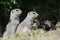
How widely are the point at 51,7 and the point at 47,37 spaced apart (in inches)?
197

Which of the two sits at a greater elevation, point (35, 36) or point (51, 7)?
point (51, 7)

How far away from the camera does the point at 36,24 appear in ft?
41.3

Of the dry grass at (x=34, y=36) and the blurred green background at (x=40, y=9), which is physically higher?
the blurred green background at (x=40, y=9)

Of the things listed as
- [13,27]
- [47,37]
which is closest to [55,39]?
[47,37]

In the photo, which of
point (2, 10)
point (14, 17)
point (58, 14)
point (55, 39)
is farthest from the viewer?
point (58, 14)

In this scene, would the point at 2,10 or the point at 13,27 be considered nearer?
the point at 13,27

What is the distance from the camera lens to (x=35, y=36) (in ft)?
32.9

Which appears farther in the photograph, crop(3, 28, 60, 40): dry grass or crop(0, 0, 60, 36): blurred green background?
crop(0, 0, 60, 36): blurred green background

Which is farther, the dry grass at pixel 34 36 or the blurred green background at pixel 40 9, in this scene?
the blurred green background at pixel 40 9

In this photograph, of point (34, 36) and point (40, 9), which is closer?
point (34, 36)

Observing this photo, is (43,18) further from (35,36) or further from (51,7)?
(35,36)

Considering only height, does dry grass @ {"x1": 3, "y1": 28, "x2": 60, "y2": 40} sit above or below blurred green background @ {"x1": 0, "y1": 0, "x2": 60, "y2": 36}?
below

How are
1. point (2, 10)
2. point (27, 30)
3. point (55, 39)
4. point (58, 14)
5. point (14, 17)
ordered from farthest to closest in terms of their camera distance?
1. point (58, 14)
2. point (2, 10)
3. point (14, 17)
4. point (27, 30)
5. point (55, 39)

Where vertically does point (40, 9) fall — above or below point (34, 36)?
Result: above
